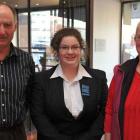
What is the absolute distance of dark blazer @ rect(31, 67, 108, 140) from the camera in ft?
7.29

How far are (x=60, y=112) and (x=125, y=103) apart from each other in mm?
441

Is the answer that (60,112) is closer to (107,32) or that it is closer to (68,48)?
(68,48)

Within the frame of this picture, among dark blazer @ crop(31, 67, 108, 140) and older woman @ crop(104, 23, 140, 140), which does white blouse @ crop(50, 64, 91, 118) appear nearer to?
dark blazer @ crop(31, 67, 108, 140)

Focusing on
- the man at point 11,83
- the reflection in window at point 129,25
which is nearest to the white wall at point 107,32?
the reflection in window at point 129,25

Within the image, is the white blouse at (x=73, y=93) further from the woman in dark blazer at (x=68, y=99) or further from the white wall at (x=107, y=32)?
the white wall at (x=107, y=32)

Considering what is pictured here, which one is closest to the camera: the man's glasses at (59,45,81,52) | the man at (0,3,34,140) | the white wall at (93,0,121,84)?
the man at (0,3,34,140)

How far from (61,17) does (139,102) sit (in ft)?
13.7

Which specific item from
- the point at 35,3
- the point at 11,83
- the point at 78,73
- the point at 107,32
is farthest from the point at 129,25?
the point at 11,83

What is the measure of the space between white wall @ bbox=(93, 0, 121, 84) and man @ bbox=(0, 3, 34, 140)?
14.2 ft

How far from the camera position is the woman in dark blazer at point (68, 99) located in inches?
87.4

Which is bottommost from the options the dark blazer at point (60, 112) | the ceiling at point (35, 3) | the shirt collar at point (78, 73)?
the dark blazer at point (60, 112)

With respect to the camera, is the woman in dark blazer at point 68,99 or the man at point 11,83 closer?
the man at point 11,83

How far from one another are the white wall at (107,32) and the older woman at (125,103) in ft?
13.6

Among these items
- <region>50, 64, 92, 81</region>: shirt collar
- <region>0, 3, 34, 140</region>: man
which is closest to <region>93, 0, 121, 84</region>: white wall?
<region>50, 64, 92, 81</region>: shirt collar
